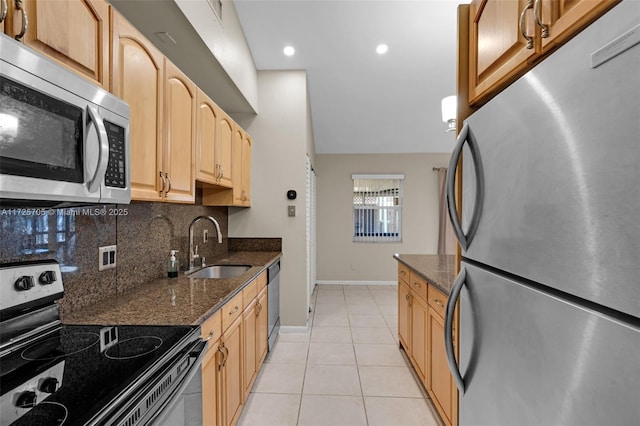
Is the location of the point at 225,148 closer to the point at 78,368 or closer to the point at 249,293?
the point at 249,293

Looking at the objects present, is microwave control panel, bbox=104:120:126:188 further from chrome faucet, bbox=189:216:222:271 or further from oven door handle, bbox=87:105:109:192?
chrome faucet, bbox=189:216:222:271

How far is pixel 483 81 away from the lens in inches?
41.4

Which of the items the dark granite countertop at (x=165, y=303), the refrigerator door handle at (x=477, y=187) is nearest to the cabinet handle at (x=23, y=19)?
the dark granite countertop at (x=165, y=303)

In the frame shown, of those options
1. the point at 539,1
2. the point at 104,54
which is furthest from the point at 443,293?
the point at 104,54

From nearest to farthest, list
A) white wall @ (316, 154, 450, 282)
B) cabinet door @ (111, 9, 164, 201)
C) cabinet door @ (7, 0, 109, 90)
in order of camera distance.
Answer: cabinet door @ (7, 0, 109, 90) < cabinet door @ (111, 9, 164, 201) < white wall @ (316, 154, 450, 282)

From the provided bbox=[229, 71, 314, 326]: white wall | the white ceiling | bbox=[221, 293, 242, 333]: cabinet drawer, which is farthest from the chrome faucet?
the white ceiling

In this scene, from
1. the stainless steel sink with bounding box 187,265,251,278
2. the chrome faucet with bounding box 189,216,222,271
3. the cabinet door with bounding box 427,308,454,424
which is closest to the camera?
the cabinet door with bounding box 427,308,454,424

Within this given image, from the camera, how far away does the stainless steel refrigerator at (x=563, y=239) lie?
0.47 m

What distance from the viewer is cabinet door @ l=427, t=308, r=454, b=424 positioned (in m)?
1.71

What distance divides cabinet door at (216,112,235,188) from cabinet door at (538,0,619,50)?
2108 mm

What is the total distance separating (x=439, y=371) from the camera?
6.04 feet

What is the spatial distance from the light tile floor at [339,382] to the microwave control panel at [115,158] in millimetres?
1757

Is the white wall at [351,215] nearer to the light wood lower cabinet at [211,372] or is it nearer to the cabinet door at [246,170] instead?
the cabinet door at [246,170]

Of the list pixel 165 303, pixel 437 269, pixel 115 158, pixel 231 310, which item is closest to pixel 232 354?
pixel 231 310
